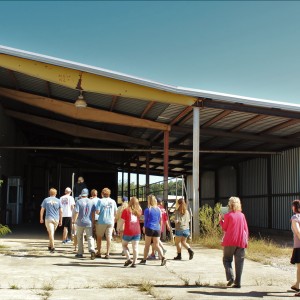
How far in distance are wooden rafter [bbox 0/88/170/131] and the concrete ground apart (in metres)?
8.22

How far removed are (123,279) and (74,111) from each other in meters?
11.7

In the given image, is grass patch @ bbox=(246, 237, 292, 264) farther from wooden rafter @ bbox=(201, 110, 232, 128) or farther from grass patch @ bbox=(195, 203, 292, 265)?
wooden rafter @ bbox=(201, 110, 232, 128)

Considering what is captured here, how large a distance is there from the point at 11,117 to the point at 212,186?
18092mm

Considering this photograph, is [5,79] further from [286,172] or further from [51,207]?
[286,172]

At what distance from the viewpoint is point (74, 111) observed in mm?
19328


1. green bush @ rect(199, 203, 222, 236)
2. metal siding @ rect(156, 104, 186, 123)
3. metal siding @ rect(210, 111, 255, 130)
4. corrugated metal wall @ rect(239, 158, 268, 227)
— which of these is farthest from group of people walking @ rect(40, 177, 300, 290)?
corrugated metal wall @ rect(239, 158, 268, 227)

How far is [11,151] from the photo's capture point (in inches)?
1039

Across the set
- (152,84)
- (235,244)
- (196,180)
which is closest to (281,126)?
(196,180)

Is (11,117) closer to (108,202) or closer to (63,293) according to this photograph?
(108,202)

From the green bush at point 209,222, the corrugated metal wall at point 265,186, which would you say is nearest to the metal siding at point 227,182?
the corrugated metal wall at point 265,186

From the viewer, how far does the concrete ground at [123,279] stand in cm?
741

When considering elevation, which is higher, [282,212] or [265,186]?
[265,186]

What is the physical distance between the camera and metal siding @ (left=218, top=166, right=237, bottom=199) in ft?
105

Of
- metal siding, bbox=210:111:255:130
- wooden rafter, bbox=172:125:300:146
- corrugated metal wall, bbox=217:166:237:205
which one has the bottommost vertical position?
corrugated metal wall, bbox=217:166:237:205
